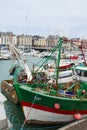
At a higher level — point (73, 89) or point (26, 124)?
point (73, 89)

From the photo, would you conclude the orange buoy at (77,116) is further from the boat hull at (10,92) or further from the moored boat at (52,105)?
the boat hull at (10,92)

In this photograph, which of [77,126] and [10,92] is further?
[10,92]

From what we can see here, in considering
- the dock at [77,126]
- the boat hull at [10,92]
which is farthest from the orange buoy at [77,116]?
the boat hull at [10,92]

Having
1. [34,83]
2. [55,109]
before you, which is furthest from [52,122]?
[34,83]

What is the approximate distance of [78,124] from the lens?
32.1 ft

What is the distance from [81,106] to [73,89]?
6.41 feet

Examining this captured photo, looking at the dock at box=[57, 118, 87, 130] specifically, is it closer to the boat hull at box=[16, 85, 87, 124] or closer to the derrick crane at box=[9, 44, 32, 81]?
the boat hull at box=[16, 85, 87, 124]

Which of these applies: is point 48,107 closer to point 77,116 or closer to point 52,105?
point 52,105

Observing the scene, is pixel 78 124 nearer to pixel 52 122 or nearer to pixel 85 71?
pixel 52 122

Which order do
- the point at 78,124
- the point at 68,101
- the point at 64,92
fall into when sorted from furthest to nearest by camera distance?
the point at 64,92 < the point at 68,101 < the point at 78,124

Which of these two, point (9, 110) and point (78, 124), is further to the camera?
point (9, 110)

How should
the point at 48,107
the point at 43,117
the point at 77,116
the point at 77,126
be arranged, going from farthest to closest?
the point at 43,117 < the point at 48,107 < the point at 77,116 < the point at 77,126

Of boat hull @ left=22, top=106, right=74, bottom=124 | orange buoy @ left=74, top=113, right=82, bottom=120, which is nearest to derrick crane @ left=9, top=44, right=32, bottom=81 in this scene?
boat hull @ left=22, top=106, right=74, bottom=124

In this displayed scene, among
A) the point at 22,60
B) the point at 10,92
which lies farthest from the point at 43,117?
the point at 22,60
